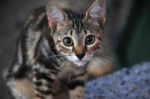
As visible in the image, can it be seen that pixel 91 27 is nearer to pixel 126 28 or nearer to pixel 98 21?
→ pixel 98 21

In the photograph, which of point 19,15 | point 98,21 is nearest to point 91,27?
point 98,21

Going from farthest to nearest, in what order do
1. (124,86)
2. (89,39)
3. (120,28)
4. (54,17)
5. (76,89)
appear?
(120,28) → (124,86) → (76,89) → (54,17) → (89,39)

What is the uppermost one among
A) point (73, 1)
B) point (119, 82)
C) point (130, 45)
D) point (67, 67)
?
point (67, 67)

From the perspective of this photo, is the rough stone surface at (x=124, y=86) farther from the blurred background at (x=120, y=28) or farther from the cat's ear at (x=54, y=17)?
the blurred background at (x=120, y=28)

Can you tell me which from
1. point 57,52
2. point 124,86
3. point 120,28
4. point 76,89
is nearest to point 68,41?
point 57,52

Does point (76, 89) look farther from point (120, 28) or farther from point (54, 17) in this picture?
point (120, 28)

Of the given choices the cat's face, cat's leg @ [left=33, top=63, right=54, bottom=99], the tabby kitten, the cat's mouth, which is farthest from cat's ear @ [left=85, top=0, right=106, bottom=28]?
cat's leg @ [left=33, top=63, right=54, bottom=99]
